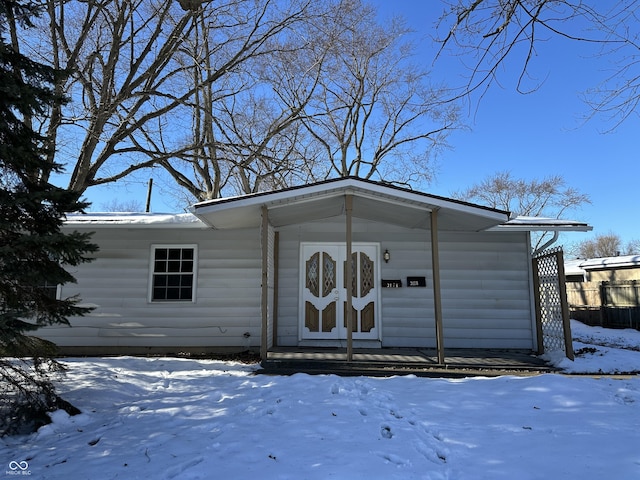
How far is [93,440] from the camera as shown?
3.86 meters

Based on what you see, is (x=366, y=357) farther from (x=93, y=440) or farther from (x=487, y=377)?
(x=93, y=440)

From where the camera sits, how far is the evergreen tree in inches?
160

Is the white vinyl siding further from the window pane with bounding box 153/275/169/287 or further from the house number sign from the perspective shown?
the house number sign

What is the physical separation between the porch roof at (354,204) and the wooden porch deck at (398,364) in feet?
8.01

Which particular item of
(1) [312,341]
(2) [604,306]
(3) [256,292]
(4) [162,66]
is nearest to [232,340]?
(3) [256,292]

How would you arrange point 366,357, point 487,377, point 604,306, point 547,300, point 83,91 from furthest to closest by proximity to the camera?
point 604,306 → point 83,91 → point 547,300 → point 366,357 → point 487,377

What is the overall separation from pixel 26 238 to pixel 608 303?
19.3m

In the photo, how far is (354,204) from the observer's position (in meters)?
7.54

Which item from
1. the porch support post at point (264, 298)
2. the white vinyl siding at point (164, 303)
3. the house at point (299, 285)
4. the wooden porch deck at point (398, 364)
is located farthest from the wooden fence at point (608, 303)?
the porch support post at point (264, 298)

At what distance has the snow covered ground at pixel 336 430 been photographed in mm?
3180

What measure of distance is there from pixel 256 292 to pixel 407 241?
3.35 meters

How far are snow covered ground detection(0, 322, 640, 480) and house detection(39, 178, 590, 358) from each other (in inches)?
91.2

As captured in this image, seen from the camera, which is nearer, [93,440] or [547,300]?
[93,440]

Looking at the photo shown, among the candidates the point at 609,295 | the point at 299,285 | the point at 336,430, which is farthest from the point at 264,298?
the point at 609,295
